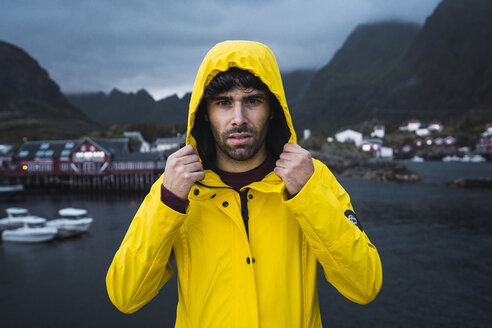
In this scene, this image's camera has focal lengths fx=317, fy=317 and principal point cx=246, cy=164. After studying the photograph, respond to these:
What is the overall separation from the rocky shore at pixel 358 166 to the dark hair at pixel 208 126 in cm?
6235

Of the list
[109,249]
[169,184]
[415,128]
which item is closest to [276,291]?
[169,184]

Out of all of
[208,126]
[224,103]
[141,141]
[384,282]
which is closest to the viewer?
[224,103]

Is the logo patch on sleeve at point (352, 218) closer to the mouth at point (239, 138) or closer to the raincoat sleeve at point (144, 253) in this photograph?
the mouth at point (239, 138)

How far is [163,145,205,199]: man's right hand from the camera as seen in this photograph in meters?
1.82

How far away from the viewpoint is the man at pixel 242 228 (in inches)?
72.5

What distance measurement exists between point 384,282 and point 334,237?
18.4m

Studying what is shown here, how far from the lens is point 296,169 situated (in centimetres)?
181

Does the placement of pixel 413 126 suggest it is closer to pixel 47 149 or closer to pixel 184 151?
pixel 47 149

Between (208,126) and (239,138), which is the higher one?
(208,126)

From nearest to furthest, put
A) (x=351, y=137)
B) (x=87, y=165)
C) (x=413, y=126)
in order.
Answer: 1. (x=87, y=165)
2. (x=351, y=137)
3. (x=413, y=126)

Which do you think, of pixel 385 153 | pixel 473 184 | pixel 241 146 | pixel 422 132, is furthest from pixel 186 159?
pixel 422 132

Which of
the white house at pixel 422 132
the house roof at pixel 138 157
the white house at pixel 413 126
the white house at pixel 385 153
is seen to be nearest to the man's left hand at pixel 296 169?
the house roof at pixel 138 157

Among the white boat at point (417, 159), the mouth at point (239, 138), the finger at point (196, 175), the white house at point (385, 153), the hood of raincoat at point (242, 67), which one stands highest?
the hood of raincoat at point (242, 67)

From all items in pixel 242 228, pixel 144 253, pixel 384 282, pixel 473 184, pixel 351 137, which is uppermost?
pixel 351 137
